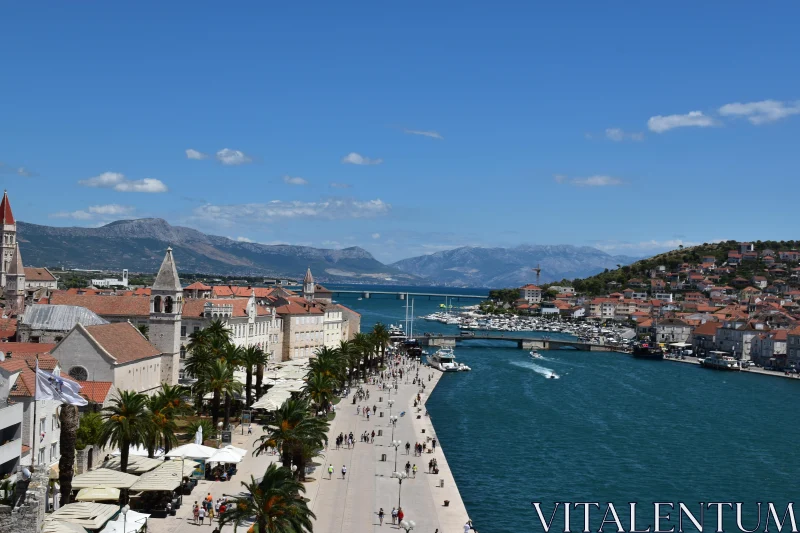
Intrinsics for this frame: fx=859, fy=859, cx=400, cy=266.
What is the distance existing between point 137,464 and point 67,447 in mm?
7186

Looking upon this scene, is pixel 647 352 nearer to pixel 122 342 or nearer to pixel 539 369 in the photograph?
pixel 539 369

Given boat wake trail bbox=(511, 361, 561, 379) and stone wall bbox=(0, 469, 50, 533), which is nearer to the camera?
stone wall bbox=(0, 469, 50, 533)

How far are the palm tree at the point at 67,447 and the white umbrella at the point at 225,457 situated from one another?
9599mm

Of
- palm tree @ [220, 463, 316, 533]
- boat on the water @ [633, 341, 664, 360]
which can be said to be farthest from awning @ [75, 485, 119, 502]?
boat on the water @ [633, 341, 664, 360]

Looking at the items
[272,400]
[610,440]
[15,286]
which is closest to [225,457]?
[272,400]

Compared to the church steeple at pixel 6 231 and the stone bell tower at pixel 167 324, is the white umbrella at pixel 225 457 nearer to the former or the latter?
the stone bell tower at pixel 167 324

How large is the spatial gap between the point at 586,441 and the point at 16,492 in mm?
54437

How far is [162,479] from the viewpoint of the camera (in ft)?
136

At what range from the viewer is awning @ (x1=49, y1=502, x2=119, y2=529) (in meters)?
35.0

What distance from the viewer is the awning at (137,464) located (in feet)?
146

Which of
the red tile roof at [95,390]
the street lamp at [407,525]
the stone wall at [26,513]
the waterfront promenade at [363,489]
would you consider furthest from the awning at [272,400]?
the stone wall at [26,513]

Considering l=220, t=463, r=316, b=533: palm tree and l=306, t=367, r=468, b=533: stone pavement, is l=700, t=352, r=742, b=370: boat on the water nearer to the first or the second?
l=306, t=367, r=468, b=533: stone pavement

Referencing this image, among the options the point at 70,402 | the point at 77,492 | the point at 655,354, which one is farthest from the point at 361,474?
the point at 655,354

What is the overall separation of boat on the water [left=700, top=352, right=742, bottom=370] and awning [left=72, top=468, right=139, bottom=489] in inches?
5150
